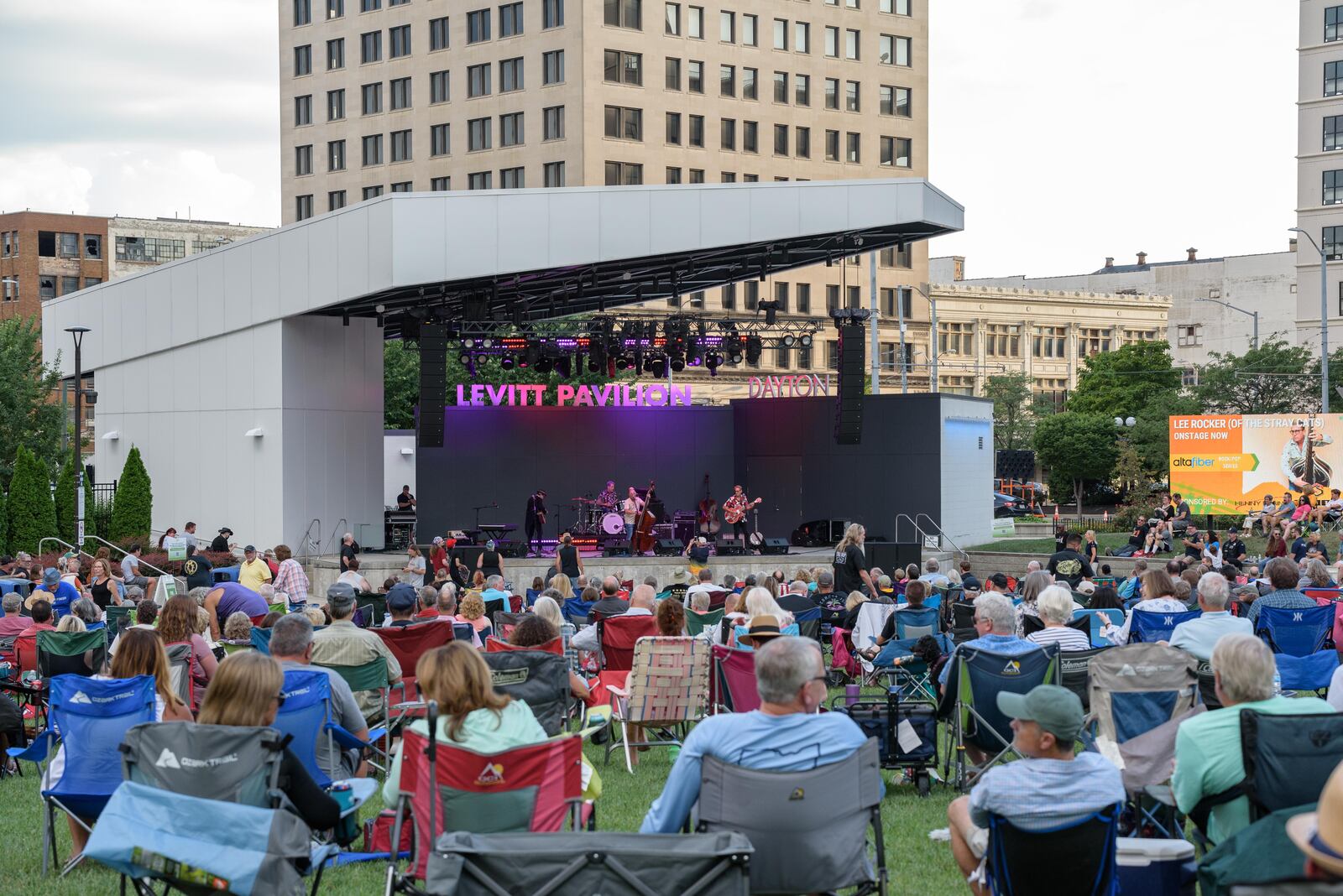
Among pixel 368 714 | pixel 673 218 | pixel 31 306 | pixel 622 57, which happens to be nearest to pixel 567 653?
pixel 368 714

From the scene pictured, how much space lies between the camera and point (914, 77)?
226 feet

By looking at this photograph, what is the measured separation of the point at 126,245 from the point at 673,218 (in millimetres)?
71312

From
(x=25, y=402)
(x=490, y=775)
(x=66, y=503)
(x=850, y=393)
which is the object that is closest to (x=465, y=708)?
(x=490, y=775)

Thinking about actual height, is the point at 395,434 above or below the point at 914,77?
→ below

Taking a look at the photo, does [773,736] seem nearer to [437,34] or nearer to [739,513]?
[739,513]

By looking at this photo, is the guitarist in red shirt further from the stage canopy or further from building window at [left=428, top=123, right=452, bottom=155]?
building window at [left=428, top=123, right=452, bottom=155]

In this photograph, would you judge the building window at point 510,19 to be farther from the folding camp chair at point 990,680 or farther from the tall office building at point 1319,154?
the folding camp chair at point 990,680

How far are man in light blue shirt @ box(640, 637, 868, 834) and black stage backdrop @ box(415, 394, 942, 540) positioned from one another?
1047 inches

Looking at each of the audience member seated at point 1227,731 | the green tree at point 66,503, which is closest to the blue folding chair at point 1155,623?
the audience member seated at point 1227,731

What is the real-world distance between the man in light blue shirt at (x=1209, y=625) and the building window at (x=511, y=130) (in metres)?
56.0

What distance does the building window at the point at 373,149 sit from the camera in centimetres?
6650

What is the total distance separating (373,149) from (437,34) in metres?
6.17

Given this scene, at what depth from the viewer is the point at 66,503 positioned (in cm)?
3052

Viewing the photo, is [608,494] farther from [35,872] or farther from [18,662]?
[35,872]
